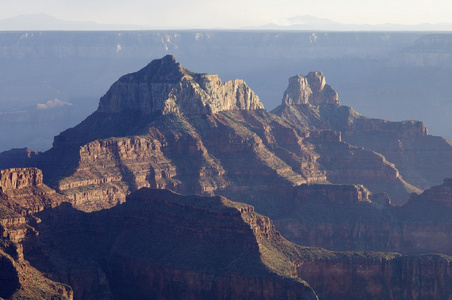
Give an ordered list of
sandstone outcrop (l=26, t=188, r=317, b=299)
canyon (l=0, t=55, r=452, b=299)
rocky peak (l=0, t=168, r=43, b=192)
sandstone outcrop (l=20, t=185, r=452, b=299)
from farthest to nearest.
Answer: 1. rocky peak (l=0, t=168, r=43, b=192)
2. canyon (l=0, t=55, r=452, b=299)
3. sandstone outcrop (l=20, t=185, r=452, b=299)
4. sandstone outcrop (l=26, t=188, r=317, b=299)

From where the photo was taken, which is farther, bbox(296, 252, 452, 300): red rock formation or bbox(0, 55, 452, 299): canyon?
bbox(296, 252, 452, 300): red rock formation

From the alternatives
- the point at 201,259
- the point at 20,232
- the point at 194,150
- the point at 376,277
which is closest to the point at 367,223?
the point at 194,150

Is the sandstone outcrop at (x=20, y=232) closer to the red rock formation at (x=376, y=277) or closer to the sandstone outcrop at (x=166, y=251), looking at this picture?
the sandstone outcrop at (x=166, y=251)

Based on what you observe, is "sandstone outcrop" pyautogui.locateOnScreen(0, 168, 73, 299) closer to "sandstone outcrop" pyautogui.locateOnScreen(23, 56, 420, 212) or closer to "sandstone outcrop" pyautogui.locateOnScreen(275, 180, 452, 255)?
"sandstone outcrop" pyautogui.locateOnScreen(23, 56, 420, 212)

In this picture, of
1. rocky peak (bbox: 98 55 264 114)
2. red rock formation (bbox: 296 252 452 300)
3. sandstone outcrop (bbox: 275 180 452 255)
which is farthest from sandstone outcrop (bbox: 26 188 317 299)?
rocky peak (bbox: 98 55 264 114)

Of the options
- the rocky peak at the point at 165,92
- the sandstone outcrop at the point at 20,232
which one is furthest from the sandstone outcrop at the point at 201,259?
the rocky peak at the point at 165,92

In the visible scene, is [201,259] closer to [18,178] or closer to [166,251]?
[166,251]

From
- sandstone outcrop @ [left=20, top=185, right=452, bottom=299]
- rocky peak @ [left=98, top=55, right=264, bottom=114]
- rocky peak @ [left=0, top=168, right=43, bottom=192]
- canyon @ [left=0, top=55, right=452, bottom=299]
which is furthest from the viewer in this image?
rocky peak @ [left=98, top=55, right=264, bottom=114]
